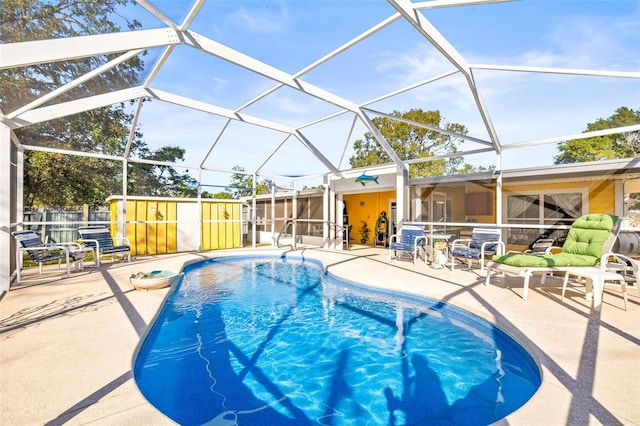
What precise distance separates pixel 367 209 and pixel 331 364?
11.3 m

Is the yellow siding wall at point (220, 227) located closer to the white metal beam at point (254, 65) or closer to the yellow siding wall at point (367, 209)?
the yellow siding wall at point (367, 209)

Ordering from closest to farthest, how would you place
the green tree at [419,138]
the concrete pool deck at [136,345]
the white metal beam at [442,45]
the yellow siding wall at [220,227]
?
the concrete pool deck at [136,345] < the white metal beam at [442,45] < the yellow siding wall at [220,227] < the green tree at [419,138]

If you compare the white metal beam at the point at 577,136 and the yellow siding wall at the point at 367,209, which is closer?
the white metal beam at the point at 577,136

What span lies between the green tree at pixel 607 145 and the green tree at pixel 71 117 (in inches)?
794

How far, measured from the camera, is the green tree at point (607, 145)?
1723cm

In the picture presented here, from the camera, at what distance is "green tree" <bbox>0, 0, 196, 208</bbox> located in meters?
3.62

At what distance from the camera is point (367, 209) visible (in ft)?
46.3

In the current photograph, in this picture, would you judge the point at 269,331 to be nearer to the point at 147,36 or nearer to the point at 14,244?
the point at 147,36

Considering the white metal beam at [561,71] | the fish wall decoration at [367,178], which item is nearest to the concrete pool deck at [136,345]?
the white metal beam at [561,71]

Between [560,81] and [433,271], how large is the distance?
5.99 meters

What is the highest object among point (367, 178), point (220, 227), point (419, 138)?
point (419, 138)

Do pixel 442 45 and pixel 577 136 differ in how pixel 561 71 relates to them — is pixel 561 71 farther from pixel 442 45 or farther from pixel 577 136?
pixel 442 45

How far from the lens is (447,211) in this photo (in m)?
10.1

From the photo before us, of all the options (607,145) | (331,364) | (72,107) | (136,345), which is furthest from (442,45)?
(607,145)
